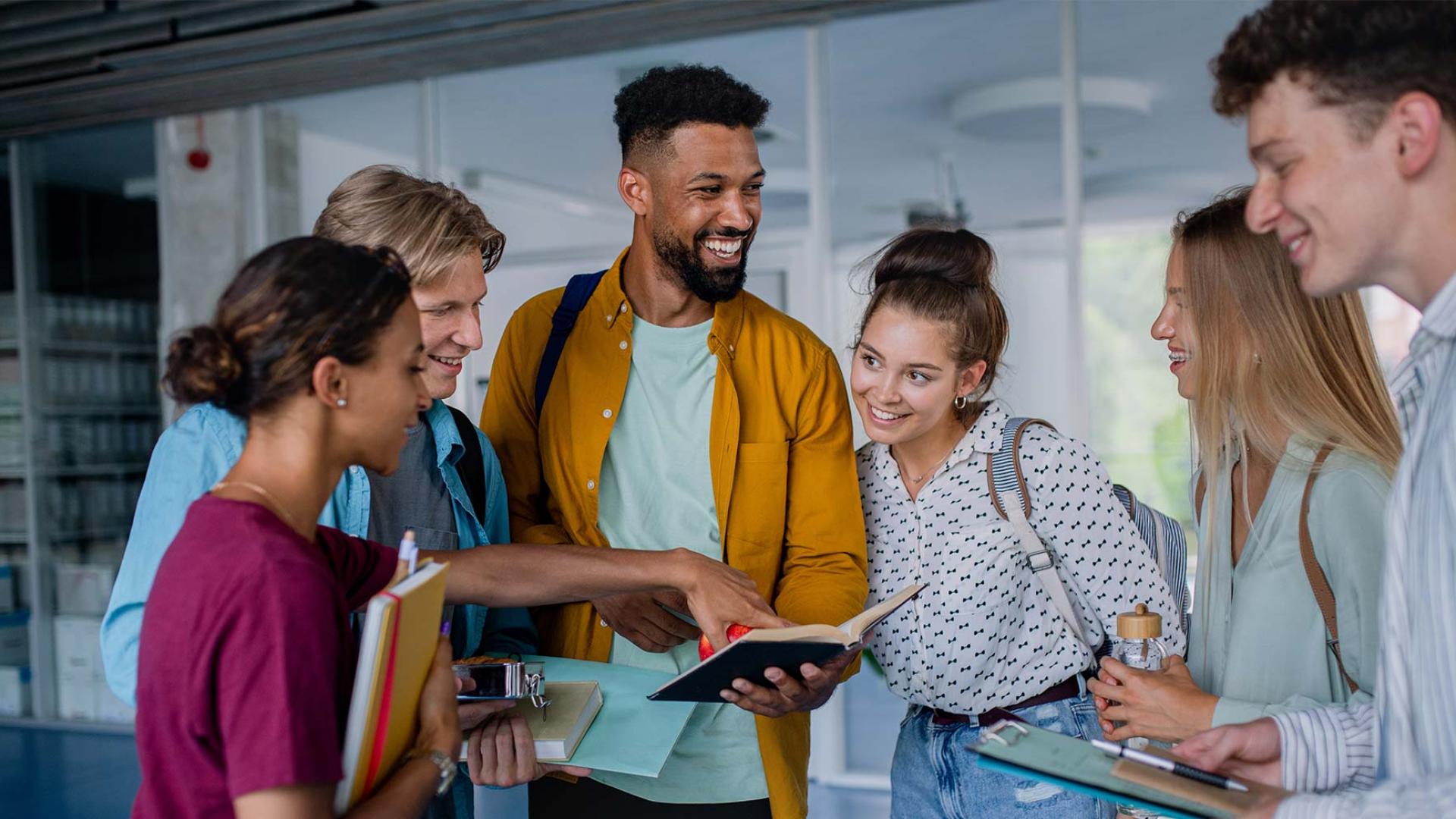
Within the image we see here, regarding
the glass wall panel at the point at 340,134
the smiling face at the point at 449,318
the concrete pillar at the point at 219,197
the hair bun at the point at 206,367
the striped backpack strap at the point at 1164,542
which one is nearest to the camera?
the hair bun at the point at 206,367

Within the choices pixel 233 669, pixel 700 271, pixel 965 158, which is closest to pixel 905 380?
pixel 700 271

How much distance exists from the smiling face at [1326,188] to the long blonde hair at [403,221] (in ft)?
3.85

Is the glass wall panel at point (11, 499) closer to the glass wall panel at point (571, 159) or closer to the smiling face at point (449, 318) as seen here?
the glass wall panel at point (571, 159)

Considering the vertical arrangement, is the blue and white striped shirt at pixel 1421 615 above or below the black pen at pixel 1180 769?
above

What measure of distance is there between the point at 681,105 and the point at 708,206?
0.21 meters

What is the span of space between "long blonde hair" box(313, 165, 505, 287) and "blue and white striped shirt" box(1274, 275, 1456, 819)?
1.34m

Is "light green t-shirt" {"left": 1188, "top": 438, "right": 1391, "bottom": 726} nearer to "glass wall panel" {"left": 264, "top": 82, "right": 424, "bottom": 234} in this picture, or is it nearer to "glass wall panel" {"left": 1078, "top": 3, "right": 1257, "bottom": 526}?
"glass wall panel" {"left": 1078, "top": 3, "right": 1257, "bottom": 526}

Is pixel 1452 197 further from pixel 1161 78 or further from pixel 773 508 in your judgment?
pixel 1161 78

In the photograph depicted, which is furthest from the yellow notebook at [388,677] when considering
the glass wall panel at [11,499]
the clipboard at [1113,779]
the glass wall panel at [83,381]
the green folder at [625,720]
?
the glass wall panel at [11,499]

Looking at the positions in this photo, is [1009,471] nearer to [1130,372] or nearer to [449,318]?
[449,318]

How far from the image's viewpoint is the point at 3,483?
6.45m

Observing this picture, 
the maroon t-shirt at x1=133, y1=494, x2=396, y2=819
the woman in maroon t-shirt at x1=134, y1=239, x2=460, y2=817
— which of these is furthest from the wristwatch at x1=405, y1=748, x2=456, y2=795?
the maroon t-shirt at x1=133, y1=494, x2=396, y2=819

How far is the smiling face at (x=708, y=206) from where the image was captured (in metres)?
2.15

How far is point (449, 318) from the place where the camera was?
72.7 inches
